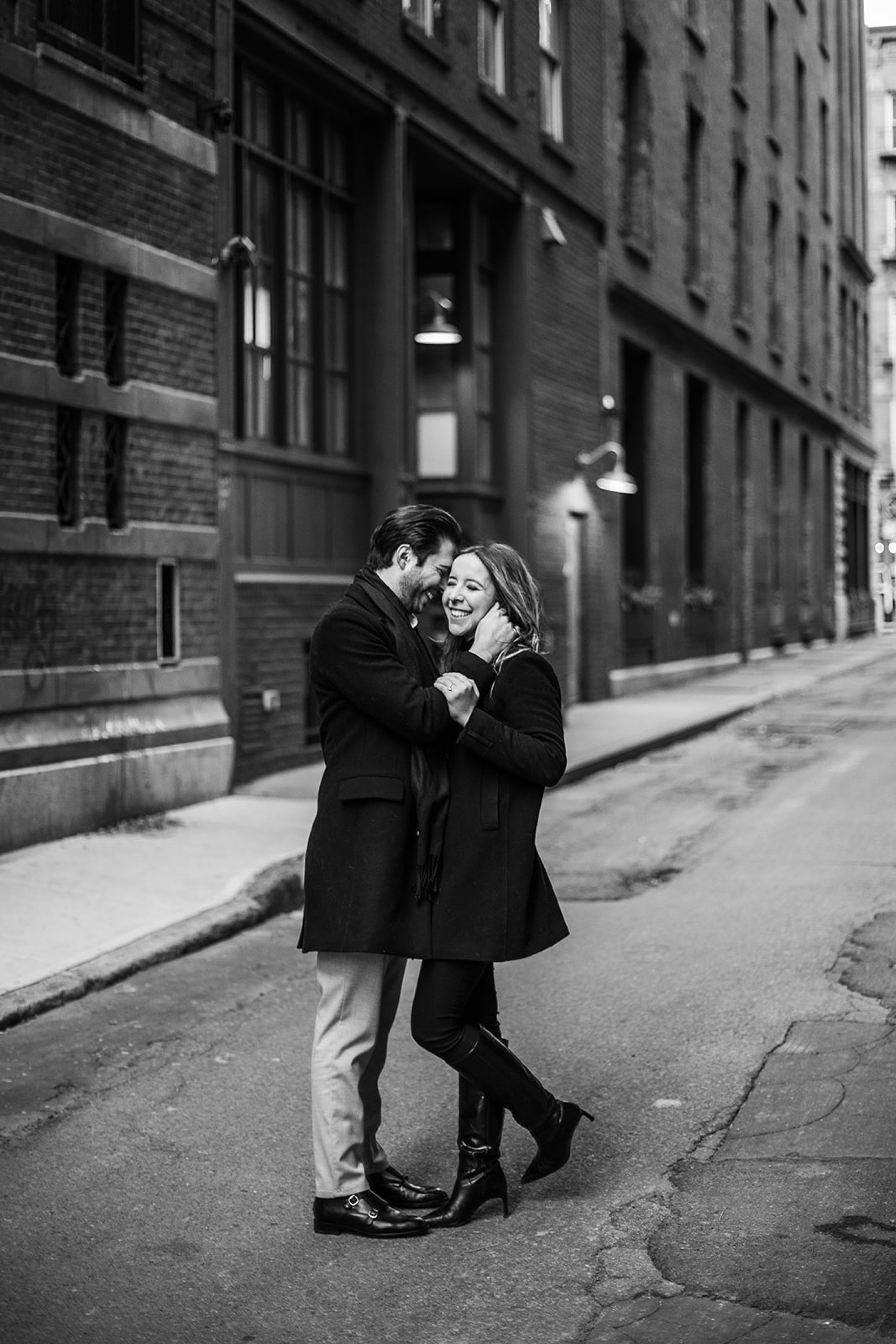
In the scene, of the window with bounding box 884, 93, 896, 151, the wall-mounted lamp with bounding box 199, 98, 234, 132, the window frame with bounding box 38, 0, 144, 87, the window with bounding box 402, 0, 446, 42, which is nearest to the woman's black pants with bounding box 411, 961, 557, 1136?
the window frame with bounding box 38, 0, 144, 87

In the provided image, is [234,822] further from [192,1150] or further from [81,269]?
[192,1150]

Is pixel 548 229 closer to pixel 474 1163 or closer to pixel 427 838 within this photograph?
pixel 427 838

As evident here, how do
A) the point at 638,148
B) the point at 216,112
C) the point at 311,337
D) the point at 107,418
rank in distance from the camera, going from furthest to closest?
the point at 638,148 → the point at 311,337 → the point at 216,112 → the point at 107,418

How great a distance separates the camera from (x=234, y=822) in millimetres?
10977

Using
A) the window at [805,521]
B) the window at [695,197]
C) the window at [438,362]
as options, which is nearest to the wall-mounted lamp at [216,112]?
the window at [438,362]

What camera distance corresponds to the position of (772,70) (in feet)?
110

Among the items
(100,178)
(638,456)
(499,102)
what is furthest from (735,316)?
(100,178)

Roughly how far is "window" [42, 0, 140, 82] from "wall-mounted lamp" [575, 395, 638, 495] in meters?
10.3

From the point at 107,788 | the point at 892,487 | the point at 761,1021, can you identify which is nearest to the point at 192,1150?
the point at 761,1021

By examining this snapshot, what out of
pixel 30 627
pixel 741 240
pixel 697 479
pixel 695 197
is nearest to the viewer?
pixel 30 627

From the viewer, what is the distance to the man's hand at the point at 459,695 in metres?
4.08

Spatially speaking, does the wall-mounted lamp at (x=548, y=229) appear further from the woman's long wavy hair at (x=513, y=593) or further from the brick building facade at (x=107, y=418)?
the woman's long wavy hair at (x=513, y=593)

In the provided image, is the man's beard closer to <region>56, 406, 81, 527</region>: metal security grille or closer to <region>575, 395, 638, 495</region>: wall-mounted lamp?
<region>56, 406, 81, 527</region>: metal security grille

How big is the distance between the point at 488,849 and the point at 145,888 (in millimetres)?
4952
